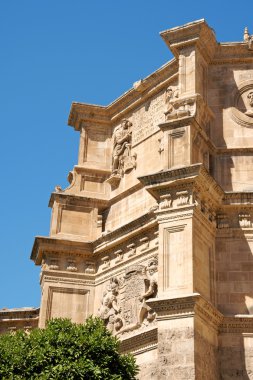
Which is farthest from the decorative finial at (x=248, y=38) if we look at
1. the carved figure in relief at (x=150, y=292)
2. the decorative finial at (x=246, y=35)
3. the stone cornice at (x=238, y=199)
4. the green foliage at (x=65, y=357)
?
the green foliage at (x=65, y=357)

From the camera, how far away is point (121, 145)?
22.4 m

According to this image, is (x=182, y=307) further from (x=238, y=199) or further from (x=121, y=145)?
(x=121, y=145)

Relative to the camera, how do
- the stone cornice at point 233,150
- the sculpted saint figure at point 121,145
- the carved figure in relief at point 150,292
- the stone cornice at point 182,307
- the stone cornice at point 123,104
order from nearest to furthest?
the stone cornice at point 182,307 < the carved figure in relief at point 150,292 < the stone cornice at point 233,150 < the stone cornice at point 123,104 < the sculpted saint figure at point 121,145

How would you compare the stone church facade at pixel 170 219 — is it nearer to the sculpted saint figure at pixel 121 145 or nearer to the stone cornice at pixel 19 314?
the sculpted saint figure at pixel 121 145

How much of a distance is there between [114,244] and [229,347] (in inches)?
192

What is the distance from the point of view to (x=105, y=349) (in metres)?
15.2

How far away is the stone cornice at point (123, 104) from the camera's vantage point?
21.2 meters

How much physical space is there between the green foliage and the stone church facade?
112cm

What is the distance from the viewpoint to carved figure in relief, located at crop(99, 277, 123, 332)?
19219 millimetres

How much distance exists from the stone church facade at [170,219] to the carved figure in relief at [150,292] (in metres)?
0.03

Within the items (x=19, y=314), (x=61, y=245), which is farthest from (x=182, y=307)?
(x=19, y=314)

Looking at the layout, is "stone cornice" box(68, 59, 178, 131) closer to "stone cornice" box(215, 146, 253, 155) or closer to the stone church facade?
the stone church facade

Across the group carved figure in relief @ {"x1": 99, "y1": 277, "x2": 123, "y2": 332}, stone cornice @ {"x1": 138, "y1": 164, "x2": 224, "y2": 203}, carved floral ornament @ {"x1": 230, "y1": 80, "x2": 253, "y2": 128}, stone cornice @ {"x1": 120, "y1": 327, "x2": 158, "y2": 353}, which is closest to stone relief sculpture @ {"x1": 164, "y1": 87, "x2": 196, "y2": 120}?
Result: carved floral ornament @ {"x1": 230, "y1": 80, "x2": 253, "y2": 128}

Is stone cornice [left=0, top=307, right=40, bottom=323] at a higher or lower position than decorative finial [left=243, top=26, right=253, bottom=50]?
lower
